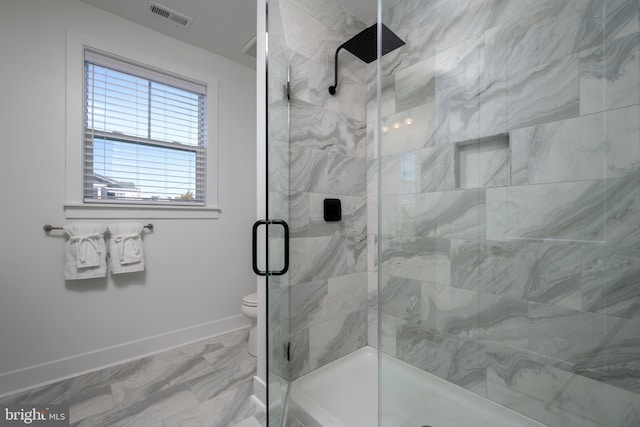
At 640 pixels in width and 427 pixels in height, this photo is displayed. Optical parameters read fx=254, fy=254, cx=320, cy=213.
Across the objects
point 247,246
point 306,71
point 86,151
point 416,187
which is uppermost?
point 306,71

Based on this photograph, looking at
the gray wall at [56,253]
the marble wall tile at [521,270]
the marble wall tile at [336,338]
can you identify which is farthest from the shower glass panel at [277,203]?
the gray wall at [56,253]

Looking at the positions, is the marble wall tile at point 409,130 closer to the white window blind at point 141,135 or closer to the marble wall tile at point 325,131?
the marble wall tile at point 325,131

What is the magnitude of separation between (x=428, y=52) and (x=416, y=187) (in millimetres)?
631

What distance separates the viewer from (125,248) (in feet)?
6.17

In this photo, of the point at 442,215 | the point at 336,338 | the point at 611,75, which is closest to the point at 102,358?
the point at 336,338

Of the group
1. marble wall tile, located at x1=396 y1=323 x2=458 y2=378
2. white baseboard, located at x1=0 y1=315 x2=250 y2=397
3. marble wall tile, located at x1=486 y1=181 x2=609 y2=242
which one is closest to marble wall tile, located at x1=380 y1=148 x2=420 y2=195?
marble wall tile, located at x1=486 y1=181 x2=609 y2=242

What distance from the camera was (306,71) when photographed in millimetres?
1580

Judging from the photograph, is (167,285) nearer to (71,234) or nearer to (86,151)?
(71,234)

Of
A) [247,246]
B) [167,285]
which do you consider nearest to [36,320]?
[167,285]

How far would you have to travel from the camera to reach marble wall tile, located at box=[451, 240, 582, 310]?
886mm

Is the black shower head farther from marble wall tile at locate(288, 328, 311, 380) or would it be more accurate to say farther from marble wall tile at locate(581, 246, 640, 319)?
marble wall tile at locate(288, 328, 311, 380)

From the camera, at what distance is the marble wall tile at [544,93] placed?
2.86 feet

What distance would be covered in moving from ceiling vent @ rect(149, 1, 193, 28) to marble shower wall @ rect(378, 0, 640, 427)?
64.5 inches

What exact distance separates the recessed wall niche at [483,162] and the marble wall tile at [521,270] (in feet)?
0.82
